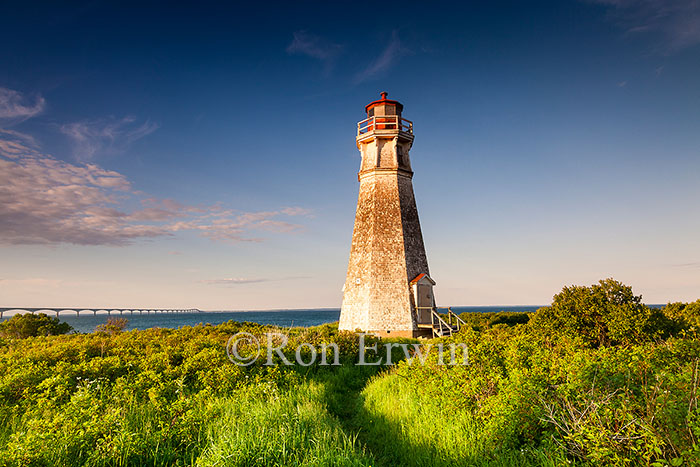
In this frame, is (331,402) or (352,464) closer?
(352,464)

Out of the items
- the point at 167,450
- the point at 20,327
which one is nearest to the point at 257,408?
the point at 167,450

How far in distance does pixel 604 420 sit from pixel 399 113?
23.9m

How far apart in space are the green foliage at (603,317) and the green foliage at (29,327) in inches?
1264

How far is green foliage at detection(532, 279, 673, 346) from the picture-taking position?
1233cm

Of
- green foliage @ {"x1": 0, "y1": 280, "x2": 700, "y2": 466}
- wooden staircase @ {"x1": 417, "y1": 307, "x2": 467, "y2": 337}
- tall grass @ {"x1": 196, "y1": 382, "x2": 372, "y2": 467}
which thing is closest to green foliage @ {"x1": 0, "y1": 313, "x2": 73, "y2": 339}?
green foliage @ {"x1": 0, "y1": 280, "x2": 700, "y2": 466}

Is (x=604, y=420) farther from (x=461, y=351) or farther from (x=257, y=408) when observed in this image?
(x=257, y=408)

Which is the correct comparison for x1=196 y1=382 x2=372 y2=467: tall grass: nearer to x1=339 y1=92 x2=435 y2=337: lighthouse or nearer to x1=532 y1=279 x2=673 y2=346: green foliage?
x1=532 y1=279 x2=673 y2=346: green foliage

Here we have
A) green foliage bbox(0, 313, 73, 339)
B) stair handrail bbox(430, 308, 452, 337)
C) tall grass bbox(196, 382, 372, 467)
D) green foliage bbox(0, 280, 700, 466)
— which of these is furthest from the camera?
green foliage bbox(0, 313, 73, 339)

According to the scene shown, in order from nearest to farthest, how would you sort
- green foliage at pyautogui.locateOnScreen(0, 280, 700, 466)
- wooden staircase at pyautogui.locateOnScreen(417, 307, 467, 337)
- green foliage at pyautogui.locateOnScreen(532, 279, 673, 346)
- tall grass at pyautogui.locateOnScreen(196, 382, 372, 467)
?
→ green foliage at pyautogui.locateOnScreen(0, 280, 700, 466), tall grass at pyautogui.locateOnScreen(196, 382, 372, 467), green foliage at pyautogui.locateOnScreen(532, 279, 673, 346), wooden staircase at pyautogui.locateOnScreen(417, 307, 467, 337)

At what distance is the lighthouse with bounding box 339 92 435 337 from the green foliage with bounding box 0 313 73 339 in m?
21.6

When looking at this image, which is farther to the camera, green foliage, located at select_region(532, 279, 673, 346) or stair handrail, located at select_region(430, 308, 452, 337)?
stair handrail, located at select_region(430, 308, 452, 337)

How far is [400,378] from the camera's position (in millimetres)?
Result: 10648

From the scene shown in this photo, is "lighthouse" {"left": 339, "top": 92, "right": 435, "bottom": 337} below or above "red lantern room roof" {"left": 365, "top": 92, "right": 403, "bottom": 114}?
below

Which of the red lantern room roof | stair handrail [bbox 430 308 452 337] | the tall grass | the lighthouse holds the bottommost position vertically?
the tall grass
